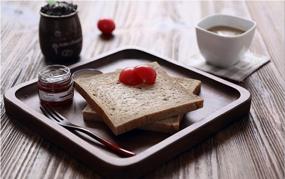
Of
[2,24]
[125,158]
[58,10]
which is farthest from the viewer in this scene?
[2,24]

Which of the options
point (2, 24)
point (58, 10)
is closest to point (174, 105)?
point (58, 10)

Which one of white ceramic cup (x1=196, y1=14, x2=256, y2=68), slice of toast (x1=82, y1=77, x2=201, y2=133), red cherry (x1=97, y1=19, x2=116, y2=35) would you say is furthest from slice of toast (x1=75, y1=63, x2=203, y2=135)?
red cherry (x1=97, y1=19, x2=116, y2=35)

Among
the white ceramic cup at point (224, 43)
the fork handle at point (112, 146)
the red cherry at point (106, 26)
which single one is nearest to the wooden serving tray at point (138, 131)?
the fork handle at point (112, 146)

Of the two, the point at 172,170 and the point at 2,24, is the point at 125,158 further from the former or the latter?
the point at 2,24

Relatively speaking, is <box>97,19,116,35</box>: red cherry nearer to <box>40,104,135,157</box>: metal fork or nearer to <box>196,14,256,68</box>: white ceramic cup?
<box>196,14,256,68</box>: white ceramic cup

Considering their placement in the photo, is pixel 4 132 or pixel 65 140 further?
pixel 4 132

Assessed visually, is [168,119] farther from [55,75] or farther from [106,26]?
[106,26]
